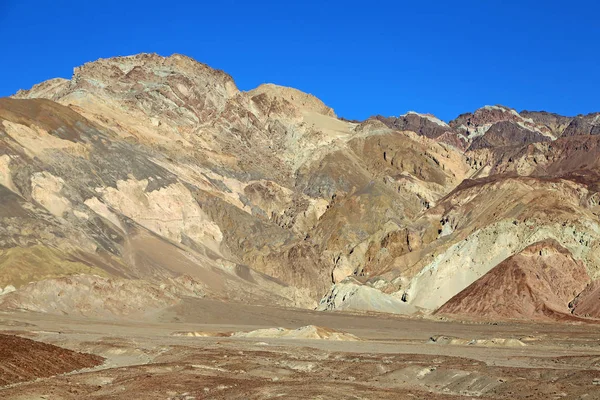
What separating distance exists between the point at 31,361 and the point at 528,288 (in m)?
109

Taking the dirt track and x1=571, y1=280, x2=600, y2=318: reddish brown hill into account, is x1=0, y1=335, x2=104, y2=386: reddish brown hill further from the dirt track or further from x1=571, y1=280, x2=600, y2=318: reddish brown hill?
x1=571, y1=280, x2=600, y2=318: reddish brown hill

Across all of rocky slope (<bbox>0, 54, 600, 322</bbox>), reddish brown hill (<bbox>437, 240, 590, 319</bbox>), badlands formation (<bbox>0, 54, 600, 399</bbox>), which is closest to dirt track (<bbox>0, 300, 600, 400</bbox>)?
badlands formation (<bbox>0, 54, 600, 399</bbox>)

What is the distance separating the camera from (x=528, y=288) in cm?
14388

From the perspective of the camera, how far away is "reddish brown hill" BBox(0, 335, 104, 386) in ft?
155

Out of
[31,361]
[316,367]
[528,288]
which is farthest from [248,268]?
[31,361]

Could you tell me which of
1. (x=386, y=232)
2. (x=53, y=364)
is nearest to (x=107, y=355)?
(x=53, y=364)

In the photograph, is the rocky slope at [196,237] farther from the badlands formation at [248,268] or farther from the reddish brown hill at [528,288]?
the reddish brown hill at [528,288]

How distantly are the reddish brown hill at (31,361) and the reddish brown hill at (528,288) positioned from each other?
3706 inches

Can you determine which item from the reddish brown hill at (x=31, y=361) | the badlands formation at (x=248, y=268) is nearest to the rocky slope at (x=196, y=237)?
the badlands formation at (x=248, y=268)

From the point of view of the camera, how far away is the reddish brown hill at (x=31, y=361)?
155ft

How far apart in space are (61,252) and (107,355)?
7894 cm

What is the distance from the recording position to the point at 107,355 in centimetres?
6712

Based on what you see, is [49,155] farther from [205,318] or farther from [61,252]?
[205,318]

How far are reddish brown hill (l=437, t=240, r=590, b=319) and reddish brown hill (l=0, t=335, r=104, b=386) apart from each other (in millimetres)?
94145
